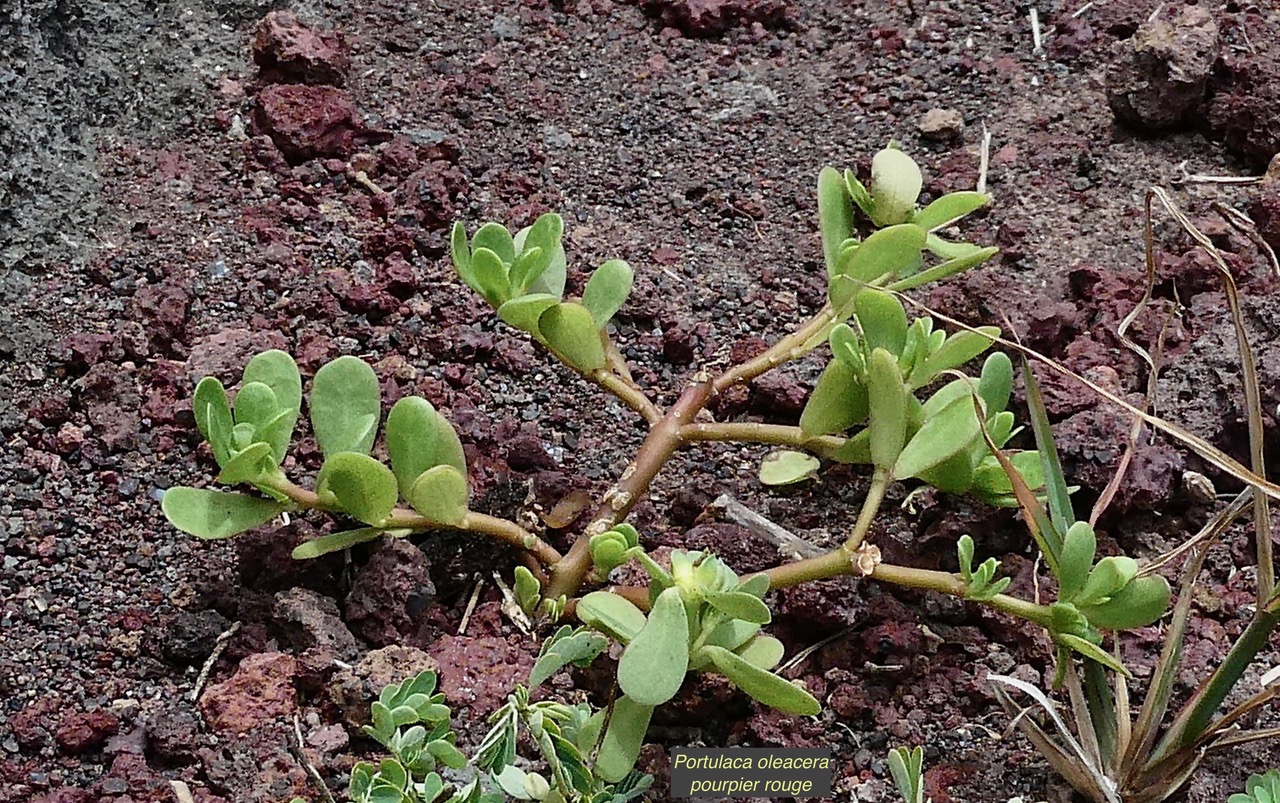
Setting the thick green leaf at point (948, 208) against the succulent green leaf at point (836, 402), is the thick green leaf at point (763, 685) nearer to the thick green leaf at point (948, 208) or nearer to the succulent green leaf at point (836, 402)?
the succulent green leaf at point (836, 402)

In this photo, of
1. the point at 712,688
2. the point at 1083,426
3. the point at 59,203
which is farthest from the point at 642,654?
the point at 59,203

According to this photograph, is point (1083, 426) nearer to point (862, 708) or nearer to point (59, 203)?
point (862, 708)

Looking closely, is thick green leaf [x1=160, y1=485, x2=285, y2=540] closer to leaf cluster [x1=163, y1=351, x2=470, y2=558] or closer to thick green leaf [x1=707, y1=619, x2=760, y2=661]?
leaf cluster [x1=163, y1=351, x2=470, y2=558]

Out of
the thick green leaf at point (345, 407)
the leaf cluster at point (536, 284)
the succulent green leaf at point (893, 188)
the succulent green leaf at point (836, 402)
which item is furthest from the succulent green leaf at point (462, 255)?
the succulent green leaf at point (893, 188)

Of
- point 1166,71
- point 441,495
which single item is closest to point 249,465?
point 441,495

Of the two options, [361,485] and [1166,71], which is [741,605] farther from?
[1166,71]

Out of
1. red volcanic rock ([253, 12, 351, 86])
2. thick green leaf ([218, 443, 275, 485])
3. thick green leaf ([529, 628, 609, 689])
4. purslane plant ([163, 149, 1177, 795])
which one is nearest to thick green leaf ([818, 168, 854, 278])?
purslane plant ([163, 149, 1177, 795])
